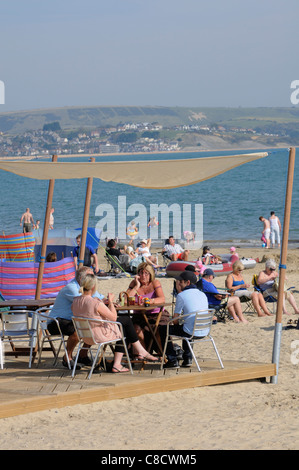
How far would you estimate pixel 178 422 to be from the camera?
5.72 meters

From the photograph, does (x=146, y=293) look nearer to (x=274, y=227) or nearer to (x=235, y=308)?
(x=235, y=308)

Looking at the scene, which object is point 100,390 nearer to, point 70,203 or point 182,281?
point 182,281

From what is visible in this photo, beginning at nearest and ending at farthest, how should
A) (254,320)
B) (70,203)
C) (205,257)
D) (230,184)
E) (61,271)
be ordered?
(254,320)
(61,271)
(205,257)
(70,203)
(230,184)

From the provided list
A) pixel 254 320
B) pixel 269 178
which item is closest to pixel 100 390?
pixel 254 320

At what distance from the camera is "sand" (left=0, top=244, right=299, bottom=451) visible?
5.21m

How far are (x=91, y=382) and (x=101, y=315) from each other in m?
0.60

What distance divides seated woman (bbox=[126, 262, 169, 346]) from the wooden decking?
1.16 feet

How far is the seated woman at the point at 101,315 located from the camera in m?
6.30

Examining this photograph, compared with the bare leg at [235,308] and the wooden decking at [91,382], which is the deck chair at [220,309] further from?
the wooden decking at [91,382]

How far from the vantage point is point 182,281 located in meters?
6.93

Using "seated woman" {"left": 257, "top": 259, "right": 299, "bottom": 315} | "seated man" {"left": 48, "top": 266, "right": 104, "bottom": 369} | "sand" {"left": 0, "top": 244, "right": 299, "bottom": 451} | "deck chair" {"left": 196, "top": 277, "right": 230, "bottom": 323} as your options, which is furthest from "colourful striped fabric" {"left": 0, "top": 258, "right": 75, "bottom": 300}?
"sand" {"left": 0, "top": 244, "right": 299, "bottom": 451}

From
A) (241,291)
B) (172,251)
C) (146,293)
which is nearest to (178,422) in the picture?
(146,293)

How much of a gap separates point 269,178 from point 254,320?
70313mm
